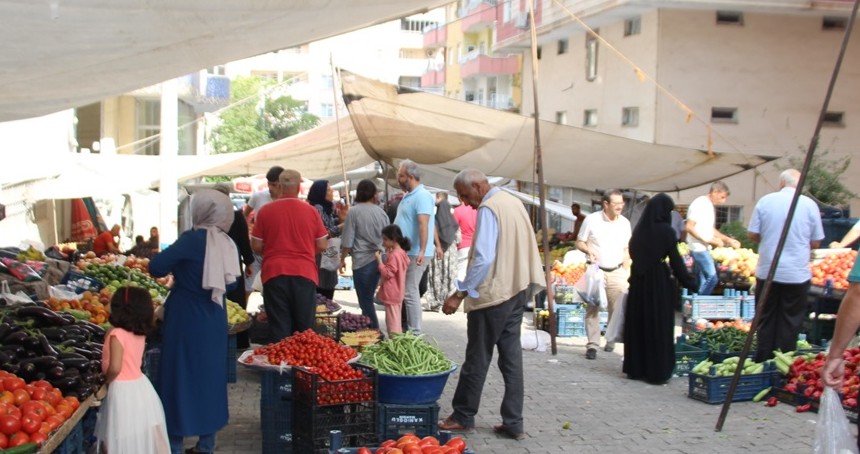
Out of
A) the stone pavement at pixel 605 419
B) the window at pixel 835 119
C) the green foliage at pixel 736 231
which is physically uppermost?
the window at pixel 835 119

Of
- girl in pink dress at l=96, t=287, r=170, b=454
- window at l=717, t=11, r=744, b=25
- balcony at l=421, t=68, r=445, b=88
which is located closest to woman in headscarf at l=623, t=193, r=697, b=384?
girl in pink dress at l=96, t=287, r=170, b=454

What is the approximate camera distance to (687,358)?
10.5 m

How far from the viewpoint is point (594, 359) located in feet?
38.0

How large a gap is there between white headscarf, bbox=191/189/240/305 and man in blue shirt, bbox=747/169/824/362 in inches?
218

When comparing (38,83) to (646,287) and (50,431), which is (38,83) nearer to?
(50,431)

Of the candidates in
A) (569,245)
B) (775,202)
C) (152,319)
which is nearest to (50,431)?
(152,319)

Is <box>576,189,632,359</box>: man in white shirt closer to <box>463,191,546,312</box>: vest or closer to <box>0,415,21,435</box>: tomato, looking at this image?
<box>463,191,546,312</box>: vest

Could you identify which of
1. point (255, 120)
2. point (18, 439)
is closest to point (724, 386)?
point (18, 439)

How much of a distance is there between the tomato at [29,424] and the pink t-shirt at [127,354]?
2.21 ft

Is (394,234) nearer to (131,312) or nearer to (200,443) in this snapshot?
(200,443)

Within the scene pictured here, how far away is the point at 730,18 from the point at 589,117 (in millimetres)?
6537

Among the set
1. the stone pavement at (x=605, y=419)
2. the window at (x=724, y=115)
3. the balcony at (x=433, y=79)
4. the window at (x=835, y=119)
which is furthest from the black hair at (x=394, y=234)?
the balcony at (x=433, y=79)

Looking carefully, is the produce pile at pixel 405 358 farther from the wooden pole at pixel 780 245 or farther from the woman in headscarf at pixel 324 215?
the woman in headscarf at pixel 324 215

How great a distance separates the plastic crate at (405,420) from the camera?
639cm
